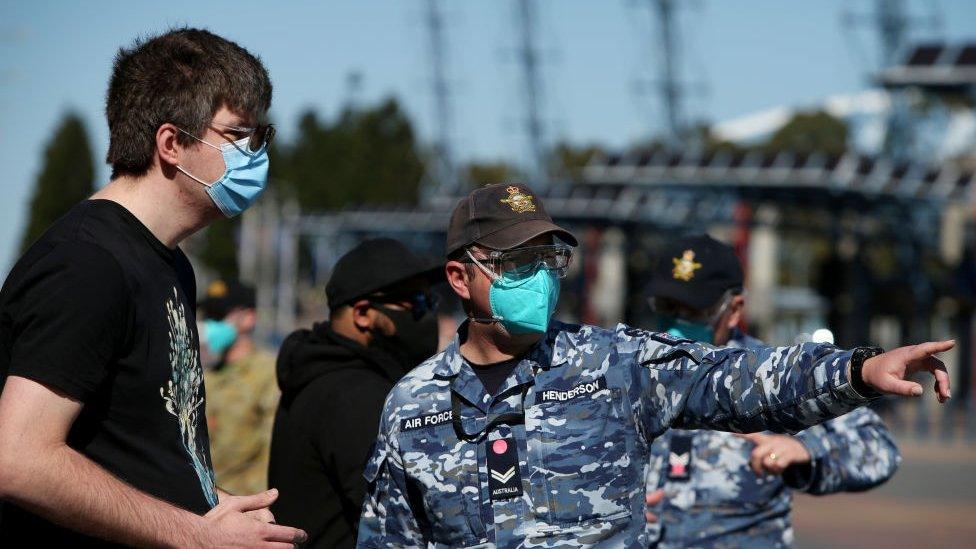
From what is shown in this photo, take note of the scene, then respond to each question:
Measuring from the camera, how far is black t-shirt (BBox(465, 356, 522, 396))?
3.41m

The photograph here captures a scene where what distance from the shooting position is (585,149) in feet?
251

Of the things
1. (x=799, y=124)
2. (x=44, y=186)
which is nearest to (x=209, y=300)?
(x=799, y=124)

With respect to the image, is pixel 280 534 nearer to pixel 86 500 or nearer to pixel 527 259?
pixel 86 500

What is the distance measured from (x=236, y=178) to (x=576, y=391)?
3.28 ft

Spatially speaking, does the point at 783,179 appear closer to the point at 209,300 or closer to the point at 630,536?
the point at 209,300

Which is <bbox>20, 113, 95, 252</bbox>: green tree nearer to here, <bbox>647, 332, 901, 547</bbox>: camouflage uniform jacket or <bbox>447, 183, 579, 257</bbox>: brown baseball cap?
<bbox>647, 332, 901, 547</bbox>: camouflage uniform jacket

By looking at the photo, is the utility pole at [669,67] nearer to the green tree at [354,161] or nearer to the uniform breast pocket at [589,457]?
the green tree at [354,161]

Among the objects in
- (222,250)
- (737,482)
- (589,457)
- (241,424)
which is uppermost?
(589,457)

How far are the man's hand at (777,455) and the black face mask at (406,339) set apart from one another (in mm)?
1213

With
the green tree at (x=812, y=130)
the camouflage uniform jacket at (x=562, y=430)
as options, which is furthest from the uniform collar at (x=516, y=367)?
the green tree at (x=812, y=130)

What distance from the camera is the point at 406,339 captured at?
4.63 metres

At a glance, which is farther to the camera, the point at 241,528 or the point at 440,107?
the point at 440,107

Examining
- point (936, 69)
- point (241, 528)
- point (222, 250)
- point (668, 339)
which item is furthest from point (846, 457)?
point (222, 250)

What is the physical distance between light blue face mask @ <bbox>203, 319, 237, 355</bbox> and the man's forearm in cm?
516
